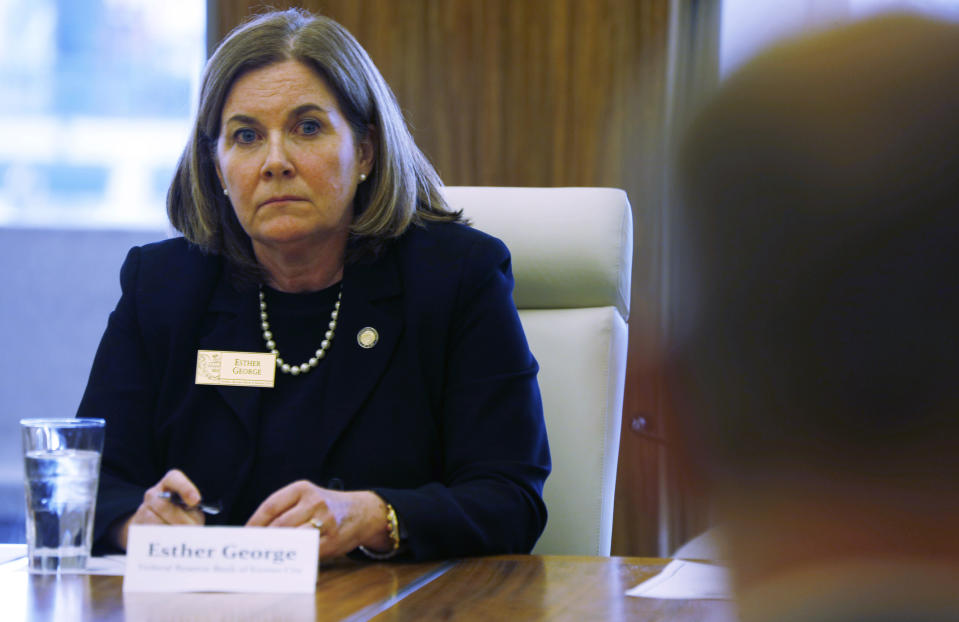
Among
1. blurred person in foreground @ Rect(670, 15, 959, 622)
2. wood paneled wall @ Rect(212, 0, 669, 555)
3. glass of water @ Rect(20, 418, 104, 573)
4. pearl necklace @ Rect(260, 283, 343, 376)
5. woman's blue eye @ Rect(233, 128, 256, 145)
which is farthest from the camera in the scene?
wood paneled wall @ Rect(212, 0, 669, 555)

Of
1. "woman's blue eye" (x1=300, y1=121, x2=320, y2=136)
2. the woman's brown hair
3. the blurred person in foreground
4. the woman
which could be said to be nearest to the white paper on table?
the woman

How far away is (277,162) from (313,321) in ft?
0.85

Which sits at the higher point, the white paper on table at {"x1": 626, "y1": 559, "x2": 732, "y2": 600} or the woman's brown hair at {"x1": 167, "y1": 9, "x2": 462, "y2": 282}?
the woman's brown hair at {"x1": 167, "y1": 9, "x2": 462, "y2": 282}

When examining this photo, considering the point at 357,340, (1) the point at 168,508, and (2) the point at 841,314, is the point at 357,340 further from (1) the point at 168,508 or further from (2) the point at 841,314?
(2) the point at 841,314

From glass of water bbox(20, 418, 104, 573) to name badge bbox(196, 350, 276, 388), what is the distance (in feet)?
1.51

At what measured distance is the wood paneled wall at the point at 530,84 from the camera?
3.86 m

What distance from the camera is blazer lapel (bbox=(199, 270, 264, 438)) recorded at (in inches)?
60.5

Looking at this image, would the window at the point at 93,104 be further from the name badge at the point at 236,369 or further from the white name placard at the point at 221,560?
the white name placard at the point at 221,560

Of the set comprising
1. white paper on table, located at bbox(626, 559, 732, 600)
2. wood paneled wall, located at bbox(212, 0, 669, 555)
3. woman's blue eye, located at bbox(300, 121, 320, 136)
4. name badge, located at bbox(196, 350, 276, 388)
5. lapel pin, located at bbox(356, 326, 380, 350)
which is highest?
wood paneled wall, located at bbox(212, 0, 669, 555)

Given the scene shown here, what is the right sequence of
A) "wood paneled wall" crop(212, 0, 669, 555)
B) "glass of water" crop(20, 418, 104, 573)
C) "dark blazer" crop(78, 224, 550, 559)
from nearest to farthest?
"glass of water" crop(20, 418, 104, 573), "dark blazer" crop(78, 224, 550, 559), "wood paneled wall" crop(212, 0, 669, 555)

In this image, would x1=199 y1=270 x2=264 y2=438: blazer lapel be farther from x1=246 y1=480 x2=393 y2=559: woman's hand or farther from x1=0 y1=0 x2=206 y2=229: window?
x1=0 y1=0 x2=206 y2=229: window

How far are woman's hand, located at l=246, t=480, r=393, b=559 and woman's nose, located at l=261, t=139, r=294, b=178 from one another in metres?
0.63

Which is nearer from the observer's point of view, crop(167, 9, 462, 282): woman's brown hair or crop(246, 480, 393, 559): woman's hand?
crop(246, 480, 393, 559): woman's hand

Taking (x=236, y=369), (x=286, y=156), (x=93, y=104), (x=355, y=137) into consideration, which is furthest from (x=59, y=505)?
(x=93, y=104)
